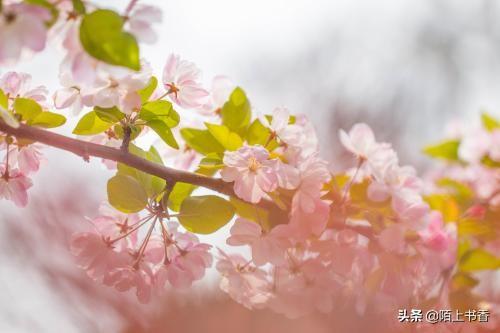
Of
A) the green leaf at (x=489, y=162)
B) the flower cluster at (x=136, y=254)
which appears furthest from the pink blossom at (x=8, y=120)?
the green leaf at (x=489, y=162)

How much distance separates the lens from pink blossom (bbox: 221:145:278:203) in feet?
1.34

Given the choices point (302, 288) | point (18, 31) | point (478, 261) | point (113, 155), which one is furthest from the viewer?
point (478, 261)

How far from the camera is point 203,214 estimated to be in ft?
1.42

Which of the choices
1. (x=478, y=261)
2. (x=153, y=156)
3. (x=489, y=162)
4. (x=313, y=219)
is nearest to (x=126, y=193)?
(x=153, y=156)

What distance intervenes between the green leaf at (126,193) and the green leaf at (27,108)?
71mm

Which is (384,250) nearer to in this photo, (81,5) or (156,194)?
(156,194)

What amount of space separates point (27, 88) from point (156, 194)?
12cm

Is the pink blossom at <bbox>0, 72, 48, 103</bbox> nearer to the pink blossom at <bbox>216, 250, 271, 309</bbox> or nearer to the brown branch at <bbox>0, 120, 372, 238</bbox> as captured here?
the brown branch at <bbox>0, 120, 372, 238</bbox>

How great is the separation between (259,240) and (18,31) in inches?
9.3

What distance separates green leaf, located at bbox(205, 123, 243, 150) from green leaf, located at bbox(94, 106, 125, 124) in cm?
9

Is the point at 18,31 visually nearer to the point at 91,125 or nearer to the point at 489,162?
the point at 91,125

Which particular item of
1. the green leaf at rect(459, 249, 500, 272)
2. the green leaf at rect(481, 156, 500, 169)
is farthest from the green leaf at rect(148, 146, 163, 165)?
the green leaf at rect(481, 156, 500, 169)

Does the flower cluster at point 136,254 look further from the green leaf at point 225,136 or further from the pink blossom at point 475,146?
the pink blossom at point 475,146

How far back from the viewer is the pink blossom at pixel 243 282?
0.48 meters
